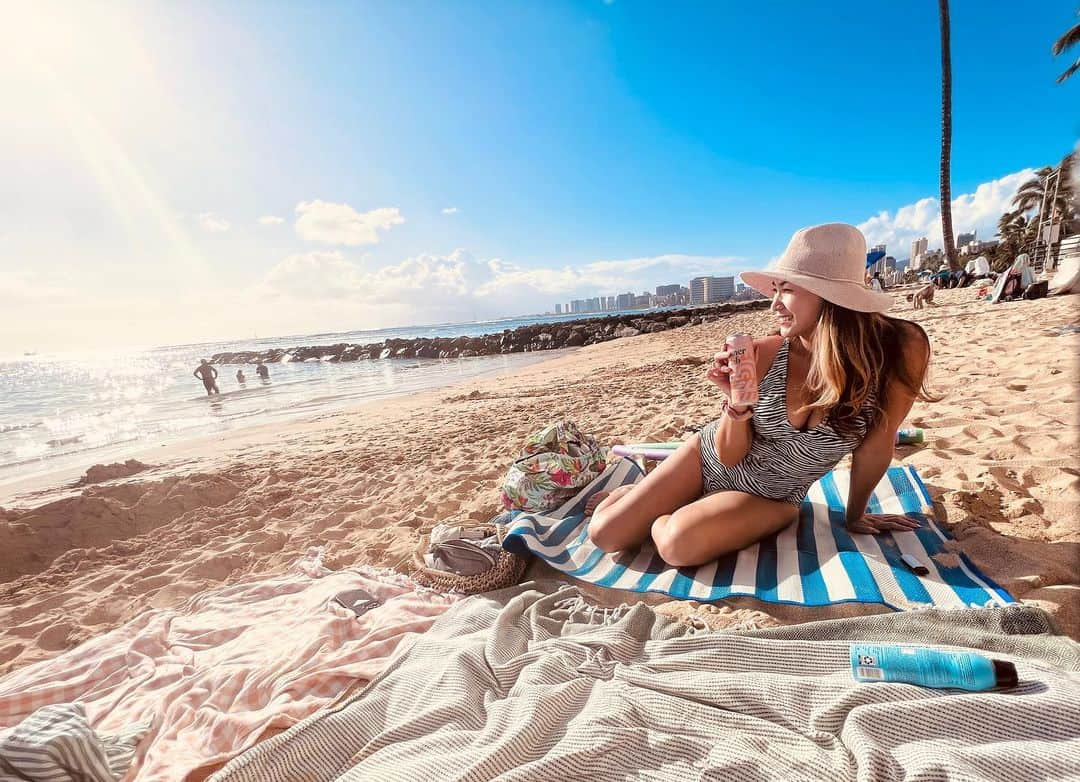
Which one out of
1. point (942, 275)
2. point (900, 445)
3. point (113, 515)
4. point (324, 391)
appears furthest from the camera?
point (942, 275)

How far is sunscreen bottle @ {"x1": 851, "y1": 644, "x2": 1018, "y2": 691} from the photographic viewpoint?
135 cm

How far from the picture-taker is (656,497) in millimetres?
2764

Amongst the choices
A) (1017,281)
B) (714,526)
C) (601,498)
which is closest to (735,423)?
(714,526)

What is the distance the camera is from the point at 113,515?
4398 millimetres

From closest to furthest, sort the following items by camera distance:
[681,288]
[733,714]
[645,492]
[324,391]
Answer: [733,714]
[645,492]
[324,391]
[681,288]

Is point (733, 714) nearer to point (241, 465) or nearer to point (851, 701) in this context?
point (851, 701)

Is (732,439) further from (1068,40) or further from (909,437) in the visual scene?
(1068,40)

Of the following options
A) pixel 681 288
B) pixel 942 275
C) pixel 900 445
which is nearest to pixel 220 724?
pixel 900 445

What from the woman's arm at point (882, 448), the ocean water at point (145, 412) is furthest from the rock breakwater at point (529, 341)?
the woman's arm at point (882, 448)

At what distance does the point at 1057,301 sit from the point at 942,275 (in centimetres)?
1328

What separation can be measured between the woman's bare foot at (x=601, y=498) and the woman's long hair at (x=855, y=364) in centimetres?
126

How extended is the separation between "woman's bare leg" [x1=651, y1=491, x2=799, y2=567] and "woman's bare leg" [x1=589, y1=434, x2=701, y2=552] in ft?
0.42

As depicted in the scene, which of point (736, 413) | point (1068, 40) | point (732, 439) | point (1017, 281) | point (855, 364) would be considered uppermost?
point (1068, 40)

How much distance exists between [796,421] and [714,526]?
0.67 metres
